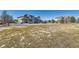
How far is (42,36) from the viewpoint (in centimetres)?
281

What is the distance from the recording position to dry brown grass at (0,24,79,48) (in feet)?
9.13

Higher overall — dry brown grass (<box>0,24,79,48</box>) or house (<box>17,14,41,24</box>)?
house (<box>17,14,41,24</box>)

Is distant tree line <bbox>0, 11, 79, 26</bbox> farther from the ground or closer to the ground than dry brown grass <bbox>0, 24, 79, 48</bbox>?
farther from the ground

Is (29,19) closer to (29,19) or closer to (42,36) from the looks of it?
(29,19)

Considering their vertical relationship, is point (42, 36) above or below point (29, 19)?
below

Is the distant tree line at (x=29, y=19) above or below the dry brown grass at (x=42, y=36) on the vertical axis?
above

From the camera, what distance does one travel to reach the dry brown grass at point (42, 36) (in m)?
2.78

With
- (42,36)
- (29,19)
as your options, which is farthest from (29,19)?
(42,36)
